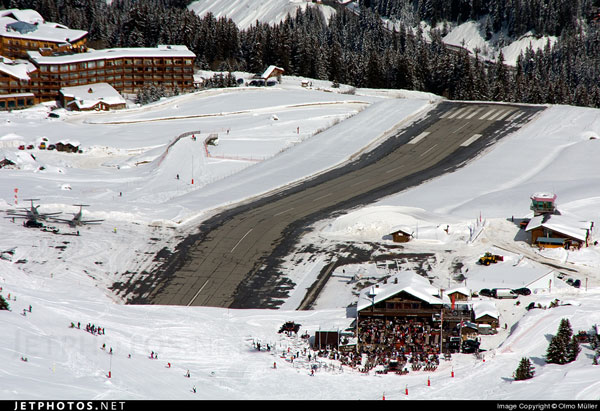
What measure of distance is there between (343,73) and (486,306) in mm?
104624

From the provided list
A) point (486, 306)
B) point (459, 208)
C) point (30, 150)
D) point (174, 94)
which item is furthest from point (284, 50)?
point (486, 306)

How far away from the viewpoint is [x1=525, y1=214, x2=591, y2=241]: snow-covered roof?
67750 mm

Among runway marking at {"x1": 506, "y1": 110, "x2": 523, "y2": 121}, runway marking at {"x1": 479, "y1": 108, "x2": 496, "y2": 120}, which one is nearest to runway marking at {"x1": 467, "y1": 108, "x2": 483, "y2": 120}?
runway marking at {"x1": 479, "y1": 108, "x2": 496, "y2": 120}

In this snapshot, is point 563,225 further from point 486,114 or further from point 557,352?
point 486,114

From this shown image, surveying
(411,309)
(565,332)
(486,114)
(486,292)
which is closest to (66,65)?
(486,114)

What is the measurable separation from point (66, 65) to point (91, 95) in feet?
29.9

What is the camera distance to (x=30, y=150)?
3979 inches

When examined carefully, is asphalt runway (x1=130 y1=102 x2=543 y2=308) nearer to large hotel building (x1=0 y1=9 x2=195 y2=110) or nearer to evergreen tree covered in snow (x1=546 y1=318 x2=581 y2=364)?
evergreen tree covered in snow (x1=546 y1=318 x2=581 y2=364)

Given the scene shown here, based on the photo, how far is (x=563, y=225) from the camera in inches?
2707

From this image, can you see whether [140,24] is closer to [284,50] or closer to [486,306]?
[284,50]

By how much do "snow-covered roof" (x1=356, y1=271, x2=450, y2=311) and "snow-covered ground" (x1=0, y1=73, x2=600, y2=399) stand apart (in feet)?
6.92

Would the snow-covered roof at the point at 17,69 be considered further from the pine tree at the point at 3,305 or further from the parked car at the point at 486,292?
the parked car at the point at 486,292

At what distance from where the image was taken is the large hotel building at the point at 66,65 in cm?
12812

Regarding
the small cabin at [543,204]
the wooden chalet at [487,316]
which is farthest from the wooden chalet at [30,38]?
the wooden chalet at [487,316]
